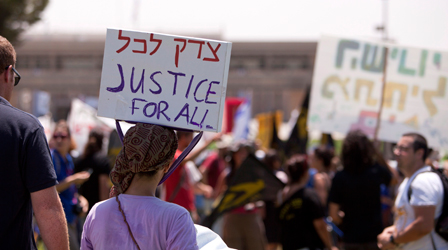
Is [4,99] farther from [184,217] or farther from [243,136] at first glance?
[243,136]

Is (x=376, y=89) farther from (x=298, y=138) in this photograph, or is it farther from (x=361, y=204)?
(x=298, y=138)

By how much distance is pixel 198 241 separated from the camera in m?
1.95

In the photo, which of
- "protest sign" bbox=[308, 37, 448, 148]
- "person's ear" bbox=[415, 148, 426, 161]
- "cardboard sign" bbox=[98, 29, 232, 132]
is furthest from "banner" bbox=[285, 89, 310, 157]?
"cardboard sign" bbox=[98, 29, 232, 132]

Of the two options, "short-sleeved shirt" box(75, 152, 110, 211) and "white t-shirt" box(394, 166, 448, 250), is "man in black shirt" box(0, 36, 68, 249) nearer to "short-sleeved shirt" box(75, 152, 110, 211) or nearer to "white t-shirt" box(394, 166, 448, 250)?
"white t-shirt" box(394, 166, 448, 250)

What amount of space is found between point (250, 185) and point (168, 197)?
89 cm

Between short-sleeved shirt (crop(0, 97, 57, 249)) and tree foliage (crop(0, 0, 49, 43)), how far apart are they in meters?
11.8

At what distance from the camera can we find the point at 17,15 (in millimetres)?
12914

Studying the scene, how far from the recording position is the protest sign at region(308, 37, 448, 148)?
534 cm

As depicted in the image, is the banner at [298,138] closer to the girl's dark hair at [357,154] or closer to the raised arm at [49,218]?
the girl's dark hair at [357,154]

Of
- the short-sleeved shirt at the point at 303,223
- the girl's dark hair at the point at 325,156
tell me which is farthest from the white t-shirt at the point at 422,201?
the girl's dark hair at the point at 325,156

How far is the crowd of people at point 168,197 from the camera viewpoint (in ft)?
6.31

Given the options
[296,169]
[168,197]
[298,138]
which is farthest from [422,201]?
[298,138]

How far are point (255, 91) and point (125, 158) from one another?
148 feet

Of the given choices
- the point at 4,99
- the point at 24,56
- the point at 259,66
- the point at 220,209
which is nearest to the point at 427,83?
the point at 220,209
